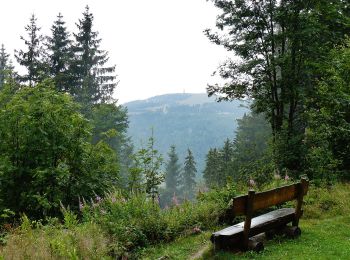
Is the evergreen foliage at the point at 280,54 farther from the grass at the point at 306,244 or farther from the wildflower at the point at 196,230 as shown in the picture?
the wildflower at the point at 196,230

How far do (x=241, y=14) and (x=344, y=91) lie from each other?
5.57m

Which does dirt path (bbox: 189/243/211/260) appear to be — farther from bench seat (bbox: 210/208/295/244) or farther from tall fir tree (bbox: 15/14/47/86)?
tall fir tree (bbox: 15/14/47/86)

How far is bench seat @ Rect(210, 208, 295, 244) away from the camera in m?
6.58

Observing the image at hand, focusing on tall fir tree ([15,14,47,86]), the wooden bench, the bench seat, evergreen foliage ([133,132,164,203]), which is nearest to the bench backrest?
the wooden bench

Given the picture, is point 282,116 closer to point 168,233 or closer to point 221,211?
point 221,211

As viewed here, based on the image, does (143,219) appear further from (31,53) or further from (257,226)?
(31,53)

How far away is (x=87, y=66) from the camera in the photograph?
1698 inches

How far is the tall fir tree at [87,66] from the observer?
4138 centimetres

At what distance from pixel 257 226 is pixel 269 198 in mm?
589

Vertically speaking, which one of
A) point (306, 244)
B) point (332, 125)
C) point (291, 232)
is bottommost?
point (306, 244)

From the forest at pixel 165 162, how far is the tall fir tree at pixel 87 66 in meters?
26.7

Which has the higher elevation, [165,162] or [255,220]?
[165,162]

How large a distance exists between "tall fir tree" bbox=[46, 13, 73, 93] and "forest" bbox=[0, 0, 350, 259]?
81.9 feet

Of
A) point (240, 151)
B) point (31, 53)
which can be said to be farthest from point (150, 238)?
point (240, 151)
